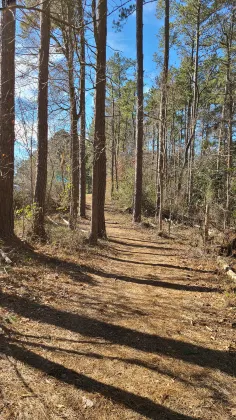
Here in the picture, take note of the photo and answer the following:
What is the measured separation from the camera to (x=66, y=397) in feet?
8.83

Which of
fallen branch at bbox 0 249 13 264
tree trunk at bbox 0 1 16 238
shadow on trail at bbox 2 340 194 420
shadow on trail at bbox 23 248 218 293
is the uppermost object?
tree trunk at bbox 0 1 16 238

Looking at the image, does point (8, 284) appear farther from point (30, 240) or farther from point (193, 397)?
point (193, 397)

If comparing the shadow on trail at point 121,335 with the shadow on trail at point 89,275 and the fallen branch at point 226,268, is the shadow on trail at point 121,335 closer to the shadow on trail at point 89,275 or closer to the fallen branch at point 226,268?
the shadow on trail at point 89,275

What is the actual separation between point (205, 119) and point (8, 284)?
2085cm

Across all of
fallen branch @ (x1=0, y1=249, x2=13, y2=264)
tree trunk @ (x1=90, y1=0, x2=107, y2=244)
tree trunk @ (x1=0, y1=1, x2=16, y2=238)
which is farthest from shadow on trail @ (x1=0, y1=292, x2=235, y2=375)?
tree trunk @ (x1=90, y1=0, x2=107, y2=244)

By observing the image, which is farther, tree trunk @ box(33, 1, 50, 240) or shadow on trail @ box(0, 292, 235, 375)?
tree trunk @ box(33, 1, 50, 240)

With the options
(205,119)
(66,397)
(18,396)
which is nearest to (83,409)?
(66,397)

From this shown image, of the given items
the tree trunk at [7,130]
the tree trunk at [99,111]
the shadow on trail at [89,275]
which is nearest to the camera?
the shadow on trail at [89,275]

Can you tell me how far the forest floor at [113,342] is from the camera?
2.66 meters

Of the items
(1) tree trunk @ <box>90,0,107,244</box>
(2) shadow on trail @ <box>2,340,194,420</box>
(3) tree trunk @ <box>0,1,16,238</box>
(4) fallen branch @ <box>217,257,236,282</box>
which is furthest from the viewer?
(1) tree trunk @ <box>90,0,107,244</box>

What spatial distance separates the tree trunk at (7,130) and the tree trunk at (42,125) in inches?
37.6

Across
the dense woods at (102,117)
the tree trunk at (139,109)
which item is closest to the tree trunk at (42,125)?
the dense woods at (102,117)

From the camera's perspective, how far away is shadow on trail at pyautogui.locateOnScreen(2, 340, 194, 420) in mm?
2586

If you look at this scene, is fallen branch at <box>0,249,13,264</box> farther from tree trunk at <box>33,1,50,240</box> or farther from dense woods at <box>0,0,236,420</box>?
tree trunk at <box>33,1,50,240</box>
